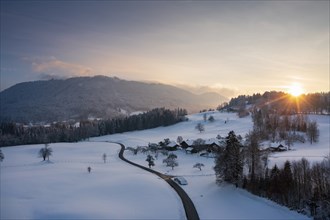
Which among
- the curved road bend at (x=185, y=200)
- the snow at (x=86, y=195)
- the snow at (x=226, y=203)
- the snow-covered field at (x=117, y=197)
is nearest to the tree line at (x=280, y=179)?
the snow at (x=226, y=203)

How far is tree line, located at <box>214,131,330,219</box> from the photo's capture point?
4053 centimetres

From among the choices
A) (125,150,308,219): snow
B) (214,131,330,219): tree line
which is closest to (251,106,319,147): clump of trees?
(214,131,330,219): tree line

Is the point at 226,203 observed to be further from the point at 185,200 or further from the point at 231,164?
the point at 231,164

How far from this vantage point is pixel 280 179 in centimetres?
4681

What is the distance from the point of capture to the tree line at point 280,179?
133 feet

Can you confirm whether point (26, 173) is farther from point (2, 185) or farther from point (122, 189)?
point (122, 189)

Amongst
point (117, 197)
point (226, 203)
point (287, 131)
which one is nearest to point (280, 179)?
point (226, 203)

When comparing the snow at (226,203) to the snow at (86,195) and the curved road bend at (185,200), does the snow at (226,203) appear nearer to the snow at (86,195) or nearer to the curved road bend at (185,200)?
the curved road bend at (185,200)

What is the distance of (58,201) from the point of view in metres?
50.1

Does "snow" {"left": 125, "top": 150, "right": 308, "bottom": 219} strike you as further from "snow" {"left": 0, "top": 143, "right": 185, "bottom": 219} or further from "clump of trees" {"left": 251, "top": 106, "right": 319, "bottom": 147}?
"clump of trees" {"left": 251, "top": 106, "right": 319, "bottom": 147}

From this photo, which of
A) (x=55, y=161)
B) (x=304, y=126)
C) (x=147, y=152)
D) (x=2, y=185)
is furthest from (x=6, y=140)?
(x=304, y=126)

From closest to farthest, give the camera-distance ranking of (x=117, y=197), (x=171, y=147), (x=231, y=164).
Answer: (x=117, y=197) → (x=231, y=164) → (x=171, y=147)

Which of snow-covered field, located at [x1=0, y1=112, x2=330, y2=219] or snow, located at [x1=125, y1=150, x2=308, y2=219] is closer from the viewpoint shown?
snow, located at [x1=125, y1=150, x2=308, y2=219]

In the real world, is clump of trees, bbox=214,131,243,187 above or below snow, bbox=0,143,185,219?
above
